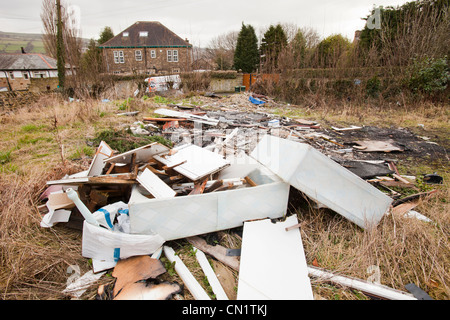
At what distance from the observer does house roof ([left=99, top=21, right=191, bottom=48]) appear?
97.2 feet

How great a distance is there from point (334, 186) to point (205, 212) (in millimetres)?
1571

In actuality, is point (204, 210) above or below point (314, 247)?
above

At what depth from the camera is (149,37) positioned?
30.8 meters

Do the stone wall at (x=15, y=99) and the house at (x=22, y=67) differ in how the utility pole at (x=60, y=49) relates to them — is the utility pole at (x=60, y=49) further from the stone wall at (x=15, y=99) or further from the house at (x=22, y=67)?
the house at (x=22, y=67)

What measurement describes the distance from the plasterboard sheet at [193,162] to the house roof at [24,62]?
43805 mm

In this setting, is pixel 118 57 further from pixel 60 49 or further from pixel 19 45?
pixel 19 45

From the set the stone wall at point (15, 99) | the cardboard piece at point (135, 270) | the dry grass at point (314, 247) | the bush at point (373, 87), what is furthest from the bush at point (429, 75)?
the stone wall at point (15, 99)

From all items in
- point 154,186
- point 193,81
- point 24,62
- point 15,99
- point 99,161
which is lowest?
point 154,186

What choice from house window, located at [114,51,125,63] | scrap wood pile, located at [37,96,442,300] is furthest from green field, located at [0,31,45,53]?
scrap wood pile, located at [37,96,442,300]

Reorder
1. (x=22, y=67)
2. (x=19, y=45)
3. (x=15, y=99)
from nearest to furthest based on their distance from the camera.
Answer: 1. (x=15, y=99)
2. (x=22, y=67)
3. (x=19, y=45)

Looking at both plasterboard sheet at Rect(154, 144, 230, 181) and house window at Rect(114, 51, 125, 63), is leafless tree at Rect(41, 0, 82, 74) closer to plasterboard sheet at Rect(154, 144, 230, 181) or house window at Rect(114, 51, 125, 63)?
house window at Rect(114, 51, 125, 63)

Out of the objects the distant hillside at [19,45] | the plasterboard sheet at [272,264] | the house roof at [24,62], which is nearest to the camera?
the plasterboard sheet at [272,264]

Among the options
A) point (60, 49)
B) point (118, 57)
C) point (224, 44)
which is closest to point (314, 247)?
point (60, 49)

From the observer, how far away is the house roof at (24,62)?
3472cm
